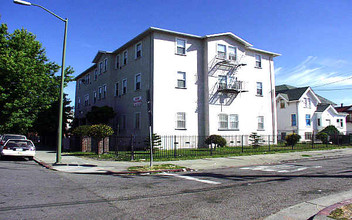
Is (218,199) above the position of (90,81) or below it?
below

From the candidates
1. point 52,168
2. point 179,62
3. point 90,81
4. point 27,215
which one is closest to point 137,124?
point 179,62

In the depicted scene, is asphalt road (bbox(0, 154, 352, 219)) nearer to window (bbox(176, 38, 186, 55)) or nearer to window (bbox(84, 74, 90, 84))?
window (bbox(176, 38, 186, 55))

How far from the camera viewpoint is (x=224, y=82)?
26.1m

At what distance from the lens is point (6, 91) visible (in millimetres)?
26250

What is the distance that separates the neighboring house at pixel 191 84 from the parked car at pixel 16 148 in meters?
8.03

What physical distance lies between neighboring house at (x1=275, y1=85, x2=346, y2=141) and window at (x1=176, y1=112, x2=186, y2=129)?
1704 centimetres

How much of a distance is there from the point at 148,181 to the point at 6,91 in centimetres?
2331

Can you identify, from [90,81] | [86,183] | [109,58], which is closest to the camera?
[86,183]

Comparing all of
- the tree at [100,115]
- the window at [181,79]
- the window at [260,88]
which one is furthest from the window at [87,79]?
the window at [260,88]

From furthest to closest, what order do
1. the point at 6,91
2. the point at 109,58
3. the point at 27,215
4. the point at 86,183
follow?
the point at 109,58 < the point at 6,91 < the point at 86,183 < the point at 27,215

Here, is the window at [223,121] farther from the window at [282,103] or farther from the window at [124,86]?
the window at [282,103]

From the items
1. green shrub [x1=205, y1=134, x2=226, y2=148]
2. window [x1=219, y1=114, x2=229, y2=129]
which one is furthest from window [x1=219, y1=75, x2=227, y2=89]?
green shrub [x1=205, y1=134, x2=226, y2=148]

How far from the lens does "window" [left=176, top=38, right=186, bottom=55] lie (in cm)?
2441

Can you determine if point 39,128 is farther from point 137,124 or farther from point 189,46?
point 189,46
